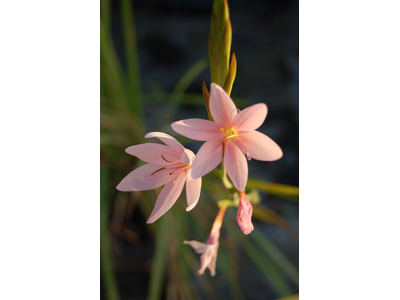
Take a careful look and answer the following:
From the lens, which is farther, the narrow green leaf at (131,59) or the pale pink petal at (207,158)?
the narrow green leaf at (131,59)

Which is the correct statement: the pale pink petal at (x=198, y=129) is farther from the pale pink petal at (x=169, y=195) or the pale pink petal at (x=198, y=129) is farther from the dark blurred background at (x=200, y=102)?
the dark blurred background at (x=200, y=102)

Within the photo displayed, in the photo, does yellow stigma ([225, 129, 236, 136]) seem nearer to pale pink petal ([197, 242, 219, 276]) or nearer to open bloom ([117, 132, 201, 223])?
open bloom ([117, 132, 201, 223])

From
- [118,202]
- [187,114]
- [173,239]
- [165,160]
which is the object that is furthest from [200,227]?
[165,160]

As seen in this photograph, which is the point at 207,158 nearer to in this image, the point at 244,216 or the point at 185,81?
the point at 244,216

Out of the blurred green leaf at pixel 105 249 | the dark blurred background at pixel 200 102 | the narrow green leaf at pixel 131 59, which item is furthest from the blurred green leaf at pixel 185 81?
the blurred green leaf at pixel 105 249

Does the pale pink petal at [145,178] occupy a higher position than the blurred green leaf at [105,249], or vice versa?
the pale pink petal at [145,178]
